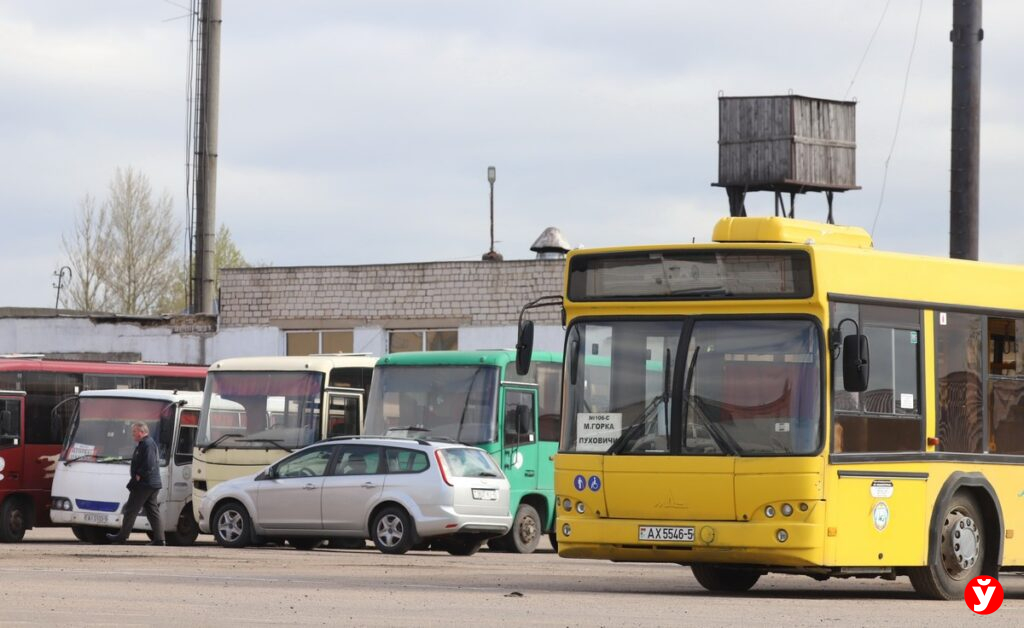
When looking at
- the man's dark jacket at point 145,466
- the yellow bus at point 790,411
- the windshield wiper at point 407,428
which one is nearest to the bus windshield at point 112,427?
the man's dark jacket at point 145,466

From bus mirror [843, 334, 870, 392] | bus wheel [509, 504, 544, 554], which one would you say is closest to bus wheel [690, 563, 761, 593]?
bus mirror [843, 334, 870, 392]

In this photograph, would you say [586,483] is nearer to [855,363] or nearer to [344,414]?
[855,363]

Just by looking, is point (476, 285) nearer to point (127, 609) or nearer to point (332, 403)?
point (332, 403)

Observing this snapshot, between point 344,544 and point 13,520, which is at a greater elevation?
point 13,520

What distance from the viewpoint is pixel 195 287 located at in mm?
55219

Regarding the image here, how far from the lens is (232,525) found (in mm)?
28203

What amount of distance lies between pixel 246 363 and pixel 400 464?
5.01 meters

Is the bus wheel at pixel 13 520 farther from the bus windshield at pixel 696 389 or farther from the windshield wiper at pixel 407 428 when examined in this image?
the bus windshield at pixel 696 389

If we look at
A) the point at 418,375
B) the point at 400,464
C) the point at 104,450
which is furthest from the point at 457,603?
the point at 104,450

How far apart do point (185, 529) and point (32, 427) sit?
2893 millimetres

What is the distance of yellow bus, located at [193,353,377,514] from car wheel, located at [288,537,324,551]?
56.2 inches

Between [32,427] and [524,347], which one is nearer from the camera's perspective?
[524,347]

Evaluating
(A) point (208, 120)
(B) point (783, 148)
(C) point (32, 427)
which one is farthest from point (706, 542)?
(B) point (783, 148)

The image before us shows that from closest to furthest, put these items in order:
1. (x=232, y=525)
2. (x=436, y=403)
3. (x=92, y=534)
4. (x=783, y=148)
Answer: (x=232, y=525) < (x=436, y=403) < (x=92, y=534) < (x=783, y=148)
